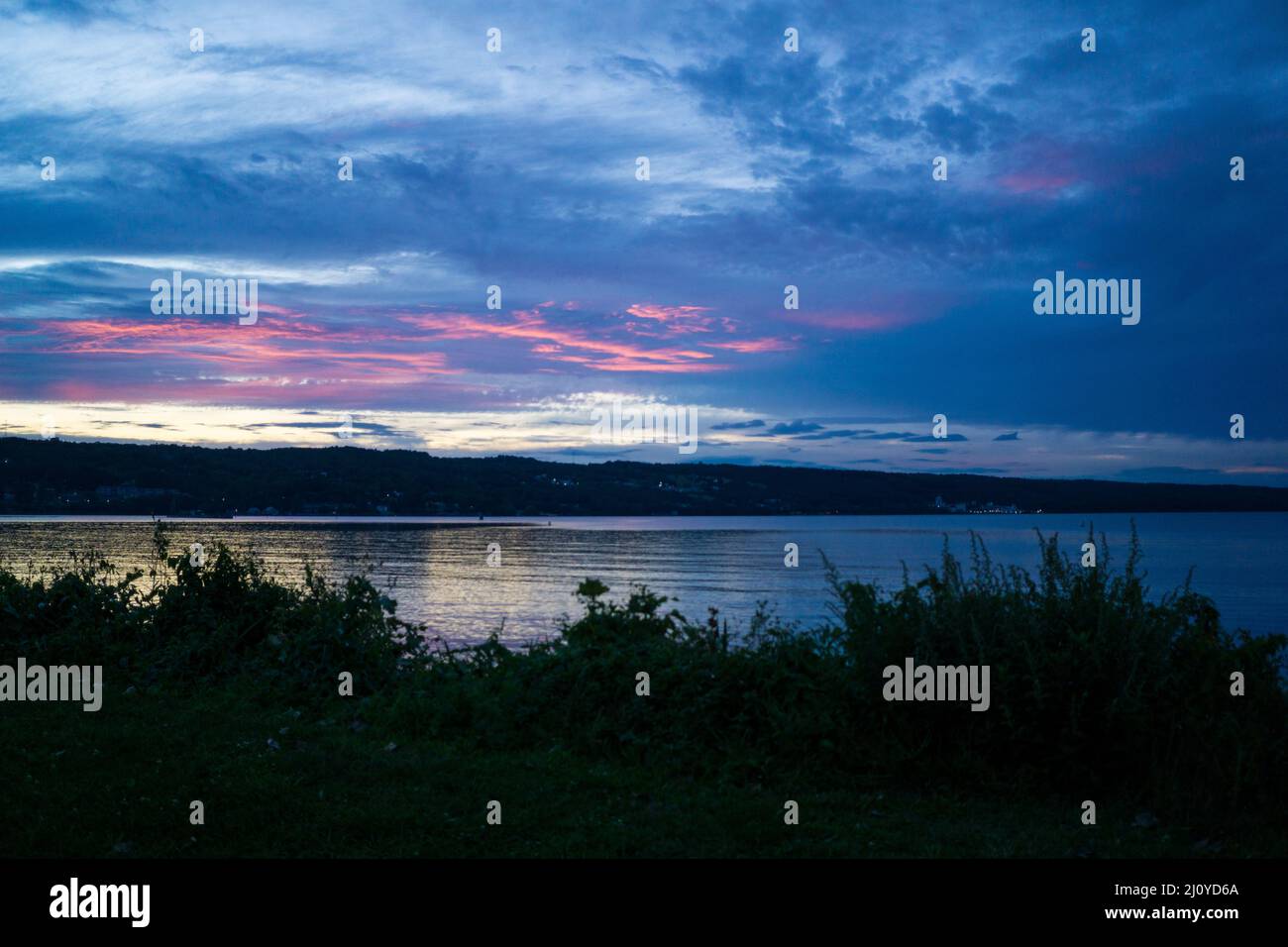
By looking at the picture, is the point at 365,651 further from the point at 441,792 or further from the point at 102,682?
the point at 441,792

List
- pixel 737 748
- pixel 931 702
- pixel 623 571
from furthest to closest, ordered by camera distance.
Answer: pixel 623 571
pixel 737 748
pixel 931 702

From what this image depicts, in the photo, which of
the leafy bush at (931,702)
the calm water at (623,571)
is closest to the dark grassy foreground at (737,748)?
the leafy bush at (931,702)

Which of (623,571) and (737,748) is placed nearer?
(737,748)

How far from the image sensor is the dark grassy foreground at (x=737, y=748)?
22.3 feet

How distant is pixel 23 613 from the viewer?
12922mm

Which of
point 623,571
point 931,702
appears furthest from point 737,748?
point 623,571

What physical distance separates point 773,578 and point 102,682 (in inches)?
2108

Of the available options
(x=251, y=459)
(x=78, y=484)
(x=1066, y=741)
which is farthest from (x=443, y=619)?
(x=251, y=459)

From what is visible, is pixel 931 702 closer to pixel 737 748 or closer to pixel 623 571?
pixel 737 748

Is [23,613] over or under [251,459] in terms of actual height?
under

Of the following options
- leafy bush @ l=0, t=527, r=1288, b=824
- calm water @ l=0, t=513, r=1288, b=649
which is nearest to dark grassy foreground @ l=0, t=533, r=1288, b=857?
leafy bush @ l=0, t=527, r=1288, b=824

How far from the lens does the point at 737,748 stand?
8688mm

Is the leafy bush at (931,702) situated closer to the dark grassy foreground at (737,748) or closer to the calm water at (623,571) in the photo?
the dark grassy foreground at (737,748)

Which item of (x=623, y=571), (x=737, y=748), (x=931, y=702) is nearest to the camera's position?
(x=931, y=702)
